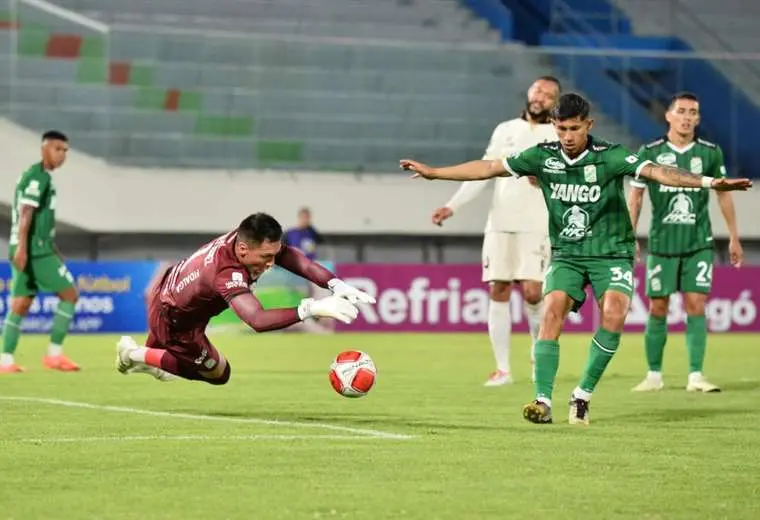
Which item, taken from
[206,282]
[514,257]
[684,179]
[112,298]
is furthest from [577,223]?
[112,298]

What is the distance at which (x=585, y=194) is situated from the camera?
9445 mm

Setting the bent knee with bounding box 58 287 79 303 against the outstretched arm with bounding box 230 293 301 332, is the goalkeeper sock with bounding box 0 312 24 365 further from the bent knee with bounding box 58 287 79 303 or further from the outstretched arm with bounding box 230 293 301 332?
the outstretched arm with bounding box 230 293 301 332

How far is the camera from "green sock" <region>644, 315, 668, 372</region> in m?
12.4

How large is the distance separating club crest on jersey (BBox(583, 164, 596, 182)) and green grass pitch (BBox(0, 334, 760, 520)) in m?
1.38

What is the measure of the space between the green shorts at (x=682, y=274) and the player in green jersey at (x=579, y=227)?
2890 millimetres

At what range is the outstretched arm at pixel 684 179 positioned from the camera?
8.64 meters

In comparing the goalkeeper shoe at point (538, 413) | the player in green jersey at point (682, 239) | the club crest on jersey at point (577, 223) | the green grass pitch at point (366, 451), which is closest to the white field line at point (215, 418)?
the green grass pitch at point (366, 451)

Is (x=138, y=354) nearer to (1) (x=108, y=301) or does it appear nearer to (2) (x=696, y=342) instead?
(2) (x=696, y=342)

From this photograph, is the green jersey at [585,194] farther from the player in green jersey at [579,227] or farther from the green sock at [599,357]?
the green sock at [599,357]

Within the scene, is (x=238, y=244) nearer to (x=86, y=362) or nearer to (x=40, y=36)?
(x=86, y=362)

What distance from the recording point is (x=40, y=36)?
22516 mm

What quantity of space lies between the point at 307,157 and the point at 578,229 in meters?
15.2

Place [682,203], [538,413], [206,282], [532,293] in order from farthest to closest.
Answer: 1. [532,293]
2. [682,203]
3. [206,282]
4. [538,413]

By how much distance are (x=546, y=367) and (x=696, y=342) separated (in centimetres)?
358
